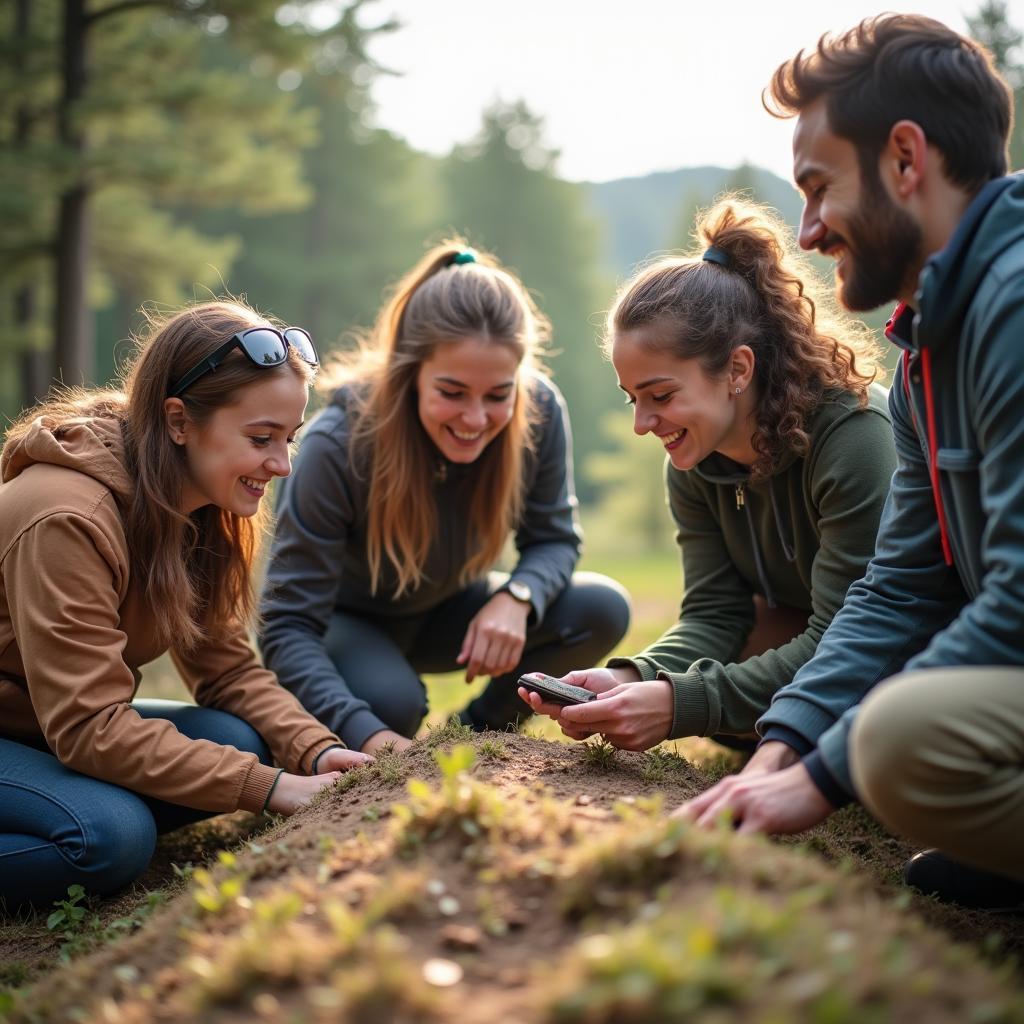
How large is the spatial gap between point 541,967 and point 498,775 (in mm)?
1237

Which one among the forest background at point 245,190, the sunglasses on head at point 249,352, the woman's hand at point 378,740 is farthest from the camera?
the forest background at point 245,190

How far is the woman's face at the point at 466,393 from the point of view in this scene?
14.1ft

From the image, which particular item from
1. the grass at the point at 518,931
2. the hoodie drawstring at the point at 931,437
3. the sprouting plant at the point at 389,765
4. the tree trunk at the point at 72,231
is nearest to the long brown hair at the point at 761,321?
the hoodie drawstring at the point at 931,437

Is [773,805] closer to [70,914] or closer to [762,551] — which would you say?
[762,551]

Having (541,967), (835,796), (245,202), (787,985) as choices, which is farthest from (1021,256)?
(245,202)

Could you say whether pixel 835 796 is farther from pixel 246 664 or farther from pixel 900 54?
pixel 246 664

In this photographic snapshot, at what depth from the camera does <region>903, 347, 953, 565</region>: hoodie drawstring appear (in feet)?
8.90

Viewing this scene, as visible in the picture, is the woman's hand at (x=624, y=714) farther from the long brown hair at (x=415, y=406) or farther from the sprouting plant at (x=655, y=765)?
the long brown hair at (x=415, y=406)

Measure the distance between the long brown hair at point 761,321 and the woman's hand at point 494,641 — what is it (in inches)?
53.5

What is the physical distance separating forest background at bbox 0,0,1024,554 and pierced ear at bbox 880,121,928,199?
133 cm

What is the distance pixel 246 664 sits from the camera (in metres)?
4.14

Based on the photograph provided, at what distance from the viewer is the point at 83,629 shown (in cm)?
325

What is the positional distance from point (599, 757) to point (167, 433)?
5.82ft

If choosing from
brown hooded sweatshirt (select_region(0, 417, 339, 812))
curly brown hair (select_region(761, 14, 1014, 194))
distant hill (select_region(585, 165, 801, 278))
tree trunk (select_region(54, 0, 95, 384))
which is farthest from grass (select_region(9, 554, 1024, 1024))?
distant hill (select_region(585, 165, 801, 278))
